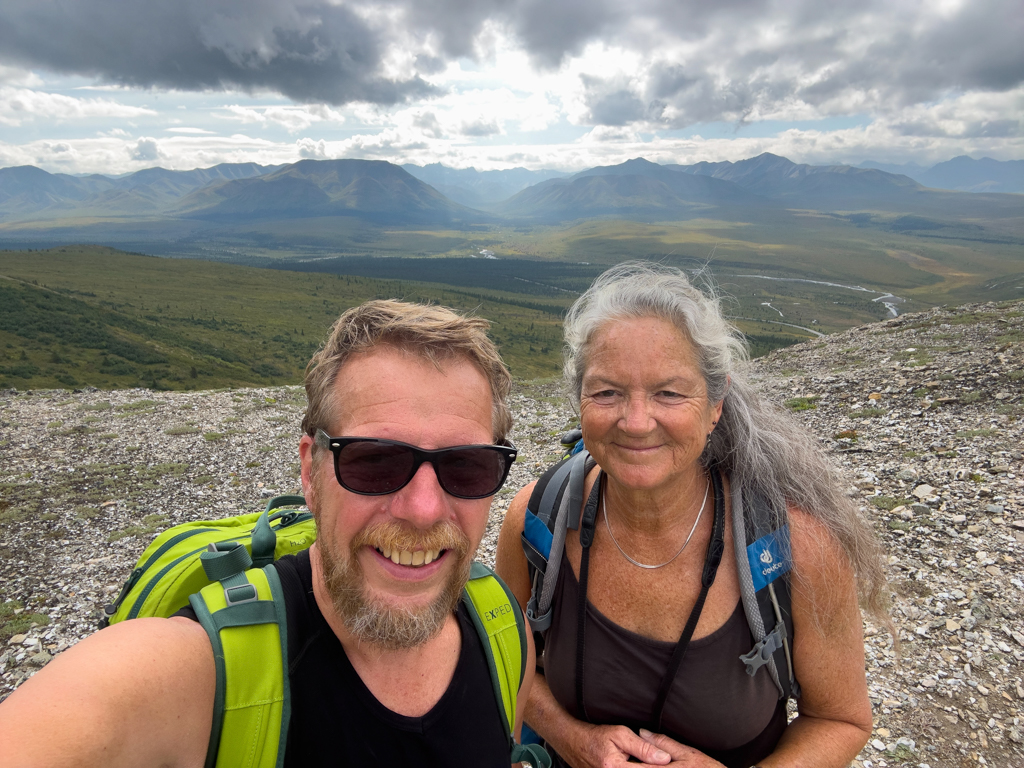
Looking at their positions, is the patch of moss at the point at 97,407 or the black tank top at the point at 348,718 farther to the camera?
the patch of moss at the point at 97,407

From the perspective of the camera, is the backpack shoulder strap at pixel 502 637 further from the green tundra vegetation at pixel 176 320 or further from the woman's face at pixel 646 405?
the green tundra vegetation at pixel 176 320

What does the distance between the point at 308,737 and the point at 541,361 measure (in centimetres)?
6952

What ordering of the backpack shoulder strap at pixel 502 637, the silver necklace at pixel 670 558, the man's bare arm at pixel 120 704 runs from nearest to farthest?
the man's bare arm at pixel 120 704 < the backpack shoulder strap at pixel 502 637 < the silver necklace at pixel 670 558

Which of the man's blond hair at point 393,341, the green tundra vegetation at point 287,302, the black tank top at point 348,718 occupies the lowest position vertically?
the green tundra vegetation at point 287,302

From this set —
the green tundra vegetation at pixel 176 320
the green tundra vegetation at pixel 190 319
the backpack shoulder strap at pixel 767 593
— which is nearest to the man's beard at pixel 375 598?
the backpack shoulder strap at pixel 767 593

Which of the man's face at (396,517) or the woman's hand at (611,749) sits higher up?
the man's face at (396,517)

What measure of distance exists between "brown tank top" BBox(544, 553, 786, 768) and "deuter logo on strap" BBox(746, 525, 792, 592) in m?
0.18

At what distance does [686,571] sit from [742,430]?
2.29 feet

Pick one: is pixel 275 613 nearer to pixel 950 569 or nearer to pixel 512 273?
pixel 950 569

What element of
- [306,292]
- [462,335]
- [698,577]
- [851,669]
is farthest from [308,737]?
[306,292]

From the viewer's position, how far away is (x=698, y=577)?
238cm

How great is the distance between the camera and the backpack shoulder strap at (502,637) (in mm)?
2096

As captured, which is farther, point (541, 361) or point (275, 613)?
point (541, 361)

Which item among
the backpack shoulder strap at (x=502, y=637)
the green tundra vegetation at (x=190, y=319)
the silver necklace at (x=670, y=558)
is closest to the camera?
the backpack shoulder strap at (x=502, y=637)
